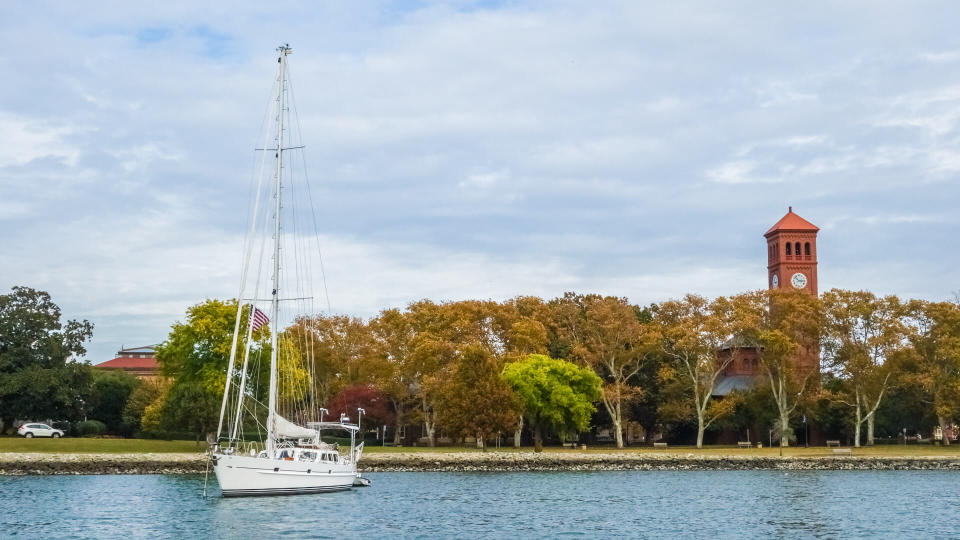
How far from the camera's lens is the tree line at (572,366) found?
271ft

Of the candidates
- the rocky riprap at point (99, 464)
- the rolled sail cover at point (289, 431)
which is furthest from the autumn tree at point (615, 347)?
the rolled sail cover at point (289, 431)

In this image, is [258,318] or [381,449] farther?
[381,449]

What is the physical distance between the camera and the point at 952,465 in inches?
3137

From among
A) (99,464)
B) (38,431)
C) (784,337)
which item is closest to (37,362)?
(38,431)

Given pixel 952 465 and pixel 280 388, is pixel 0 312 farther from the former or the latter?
pixel 952 465

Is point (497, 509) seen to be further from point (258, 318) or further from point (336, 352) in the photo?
point (336, 352)

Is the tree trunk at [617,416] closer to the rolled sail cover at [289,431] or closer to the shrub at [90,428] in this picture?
the rolled sail cover at [289,431]

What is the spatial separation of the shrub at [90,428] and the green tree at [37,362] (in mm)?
8627

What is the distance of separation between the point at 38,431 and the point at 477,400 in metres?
36.9

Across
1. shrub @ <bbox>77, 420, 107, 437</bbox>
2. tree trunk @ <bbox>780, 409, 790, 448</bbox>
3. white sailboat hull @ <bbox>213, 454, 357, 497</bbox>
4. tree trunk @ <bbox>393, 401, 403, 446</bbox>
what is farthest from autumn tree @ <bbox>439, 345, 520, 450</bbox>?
shrub @ <bbox>77, 420, 107, 437</bbox>

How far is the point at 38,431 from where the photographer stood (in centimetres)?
8712

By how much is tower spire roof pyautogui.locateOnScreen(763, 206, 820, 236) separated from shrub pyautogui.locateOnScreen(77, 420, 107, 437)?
77382 mm

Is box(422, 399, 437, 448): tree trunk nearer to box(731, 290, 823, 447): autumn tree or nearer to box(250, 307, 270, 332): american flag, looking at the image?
box(731, 290, 823, 447): autumn tree

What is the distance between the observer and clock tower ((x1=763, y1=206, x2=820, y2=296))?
122 metres
